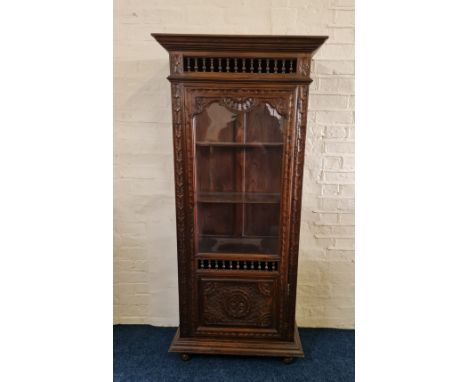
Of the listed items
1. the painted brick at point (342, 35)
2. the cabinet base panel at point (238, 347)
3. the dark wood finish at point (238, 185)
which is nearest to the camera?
the dark wood finish at point (238, 185)

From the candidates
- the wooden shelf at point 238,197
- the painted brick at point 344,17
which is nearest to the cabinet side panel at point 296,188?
the wooden shelf at point 238,197

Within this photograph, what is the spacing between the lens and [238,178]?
1585 millimetres

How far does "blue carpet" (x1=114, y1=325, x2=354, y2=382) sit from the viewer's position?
5.05 feet

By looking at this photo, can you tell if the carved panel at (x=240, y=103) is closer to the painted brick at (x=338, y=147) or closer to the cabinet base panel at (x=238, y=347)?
the painted brick at (x=338, y=147)

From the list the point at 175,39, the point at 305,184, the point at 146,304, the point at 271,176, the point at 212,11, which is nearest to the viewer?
the point at 175,39

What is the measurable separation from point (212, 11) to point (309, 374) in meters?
2.02

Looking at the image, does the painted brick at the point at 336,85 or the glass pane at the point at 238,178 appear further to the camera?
the painted brick at the point at 336,85

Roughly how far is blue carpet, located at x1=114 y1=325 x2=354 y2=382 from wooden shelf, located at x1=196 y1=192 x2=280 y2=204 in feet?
2.83

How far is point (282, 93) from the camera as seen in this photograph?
53.7 inches

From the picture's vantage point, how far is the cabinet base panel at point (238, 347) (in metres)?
1.56

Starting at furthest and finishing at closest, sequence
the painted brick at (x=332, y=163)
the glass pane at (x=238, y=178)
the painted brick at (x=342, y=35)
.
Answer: the painted brick at (x=332, y=163), the painted brick at (x=342, y=35), the glass pane at (x=238, y=178)

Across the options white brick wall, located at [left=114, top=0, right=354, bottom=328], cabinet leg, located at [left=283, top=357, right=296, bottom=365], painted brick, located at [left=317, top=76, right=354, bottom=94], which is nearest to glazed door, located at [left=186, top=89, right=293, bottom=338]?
cabinet leg, located at [left=283, top=357, right=296, bottom=365]
